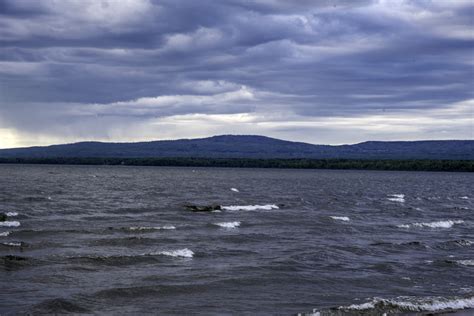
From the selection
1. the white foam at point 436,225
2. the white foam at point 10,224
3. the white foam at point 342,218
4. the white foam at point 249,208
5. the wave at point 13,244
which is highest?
the white foam at point 10,224

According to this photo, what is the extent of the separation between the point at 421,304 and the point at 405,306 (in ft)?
2.20

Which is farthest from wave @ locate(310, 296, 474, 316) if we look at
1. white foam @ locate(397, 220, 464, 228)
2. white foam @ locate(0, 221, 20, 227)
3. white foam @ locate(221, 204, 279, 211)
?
white foam @ locate(221, 204, 279, 211)

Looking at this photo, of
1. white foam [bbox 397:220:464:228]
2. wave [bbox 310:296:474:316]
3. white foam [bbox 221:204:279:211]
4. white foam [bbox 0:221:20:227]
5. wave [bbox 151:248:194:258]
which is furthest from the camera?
white foam [bbox 221:204:279:211]

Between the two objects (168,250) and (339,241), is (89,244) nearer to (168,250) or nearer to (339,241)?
(168,250)

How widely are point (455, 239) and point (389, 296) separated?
55.6ft

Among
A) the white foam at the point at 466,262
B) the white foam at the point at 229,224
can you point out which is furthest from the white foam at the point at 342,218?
the white foam at the point at 466,262

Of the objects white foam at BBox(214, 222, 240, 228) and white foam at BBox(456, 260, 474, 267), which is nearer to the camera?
white foam at BBox(456, 260, 474, 267)

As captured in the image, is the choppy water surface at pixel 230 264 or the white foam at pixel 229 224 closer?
the choppy water surface at pixel 230 264

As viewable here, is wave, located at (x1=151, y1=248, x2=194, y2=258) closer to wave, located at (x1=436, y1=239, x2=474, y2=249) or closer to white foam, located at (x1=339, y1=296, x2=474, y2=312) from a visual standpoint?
white foam, located at (x1=339, y1=296, x2=474, y2=312)

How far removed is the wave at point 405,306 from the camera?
19609 mm

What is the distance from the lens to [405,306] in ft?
66.6

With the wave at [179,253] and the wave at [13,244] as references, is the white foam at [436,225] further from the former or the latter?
the wave at [13,244]

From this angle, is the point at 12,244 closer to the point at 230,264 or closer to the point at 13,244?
the point at 13,244

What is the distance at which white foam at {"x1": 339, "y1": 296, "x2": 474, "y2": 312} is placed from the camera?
792 inches
